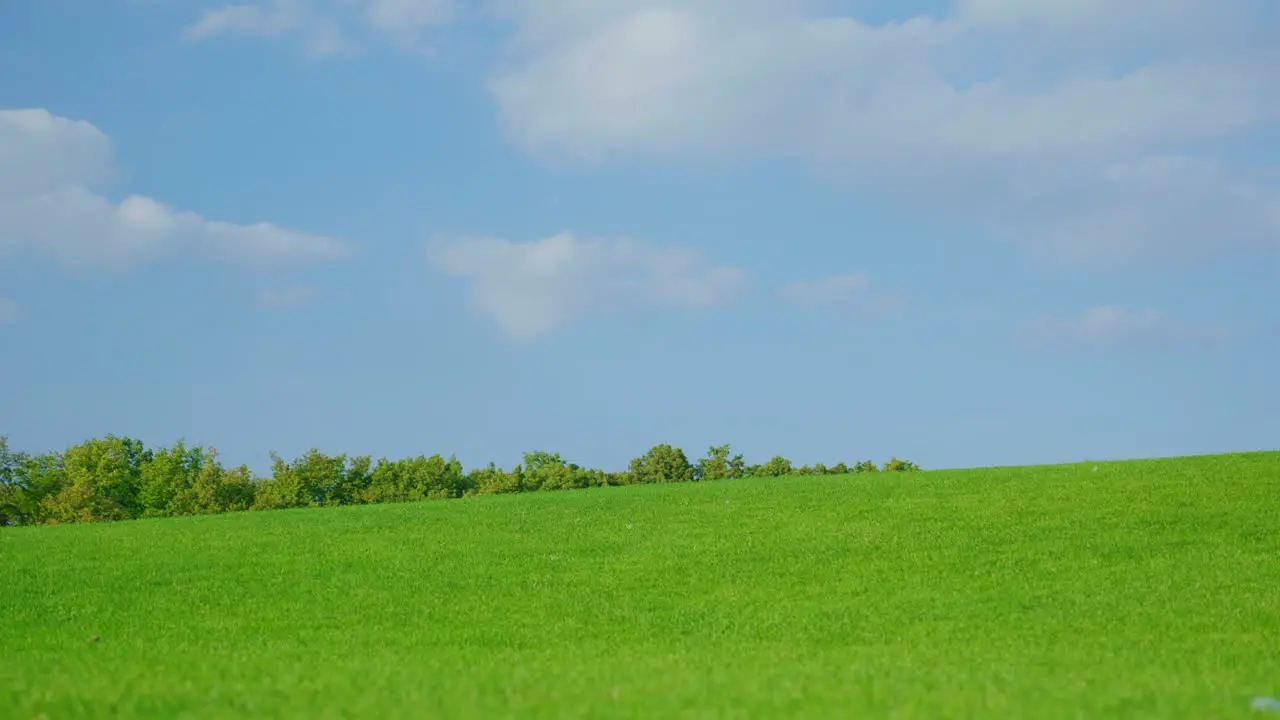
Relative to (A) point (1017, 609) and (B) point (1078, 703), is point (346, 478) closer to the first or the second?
(A) point (1017, 609)

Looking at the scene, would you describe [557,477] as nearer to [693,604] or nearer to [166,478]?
[166,478]

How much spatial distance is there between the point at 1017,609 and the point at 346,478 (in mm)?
47267

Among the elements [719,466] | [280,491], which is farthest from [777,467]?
[280,491]

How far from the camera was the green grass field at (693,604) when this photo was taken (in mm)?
8398

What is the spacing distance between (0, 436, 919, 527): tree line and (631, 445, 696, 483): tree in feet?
0.16

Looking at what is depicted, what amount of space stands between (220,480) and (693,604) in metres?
42.9

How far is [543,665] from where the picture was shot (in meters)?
11.7

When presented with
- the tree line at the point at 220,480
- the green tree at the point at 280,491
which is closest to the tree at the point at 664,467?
the tree line at the point at 220,480

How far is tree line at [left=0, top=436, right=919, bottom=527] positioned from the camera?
2073 inches

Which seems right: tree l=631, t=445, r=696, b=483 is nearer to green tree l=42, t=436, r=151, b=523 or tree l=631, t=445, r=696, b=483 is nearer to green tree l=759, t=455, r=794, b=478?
green tree l=759, t=455, r=794, b=478

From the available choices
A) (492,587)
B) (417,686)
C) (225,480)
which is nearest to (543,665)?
(417,686)

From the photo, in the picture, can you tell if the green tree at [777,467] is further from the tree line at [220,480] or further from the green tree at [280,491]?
the green tree at [280,491]

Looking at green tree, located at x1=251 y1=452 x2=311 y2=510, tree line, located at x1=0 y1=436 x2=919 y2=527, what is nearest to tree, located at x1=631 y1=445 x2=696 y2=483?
tree line, located at x1=0 y1=436 x2=919 y2=527

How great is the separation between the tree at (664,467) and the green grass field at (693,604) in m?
24.5
